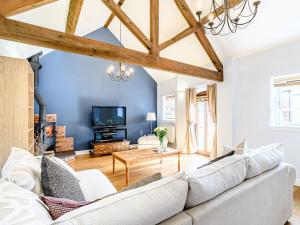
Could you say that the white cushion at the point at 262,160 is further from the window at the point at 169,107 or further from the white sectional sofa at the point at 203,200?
the window at the point at 169,107

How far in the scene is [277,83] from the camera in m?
3.37

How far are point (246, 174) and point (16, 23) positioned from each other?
302 centimetres

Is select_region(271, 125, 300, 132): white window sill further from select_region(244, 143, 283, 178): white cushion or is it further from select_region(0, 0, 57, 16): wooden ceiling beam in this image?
select_region(0, 0, 57, 16): wooden ceiling beam

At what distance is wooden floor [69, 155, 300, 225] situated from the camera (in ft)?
10.7

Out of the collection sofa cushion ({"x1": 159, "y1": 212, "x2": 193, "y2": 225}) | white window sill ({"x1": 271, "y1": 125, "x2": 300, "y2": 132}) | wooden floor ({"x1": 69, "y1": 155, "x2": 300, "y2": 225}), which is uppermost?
white window sill ({"x1": 271, "y1": 125, "x2": 300, "y2": 132})

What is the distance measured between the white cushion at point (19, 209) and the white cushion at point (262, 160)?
4.83ft

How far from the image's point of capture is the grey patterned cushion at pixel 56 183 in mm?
1159

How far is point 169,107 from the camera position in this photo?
6426 mm

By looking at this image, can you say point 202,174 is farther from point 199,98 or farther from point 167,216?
A: point 199,98

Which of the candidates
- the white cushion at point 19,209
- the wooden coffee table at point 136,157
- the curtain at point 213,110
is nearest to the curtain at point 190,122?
the curtain at point 213,110

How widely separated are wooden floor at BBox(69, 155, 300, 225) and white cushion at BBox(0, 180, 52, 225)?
7.40 ft

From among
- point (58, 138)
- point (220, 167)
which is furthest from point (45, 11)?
point (220, 167)

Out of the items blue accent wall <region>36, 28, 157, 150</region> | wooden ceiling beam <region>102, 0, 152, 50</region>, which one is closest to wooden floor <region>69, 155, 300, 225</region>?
blue accent wall <region>36, 28, 157, 150</region>

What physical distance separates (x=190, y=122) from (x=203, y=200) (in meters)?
4.21
